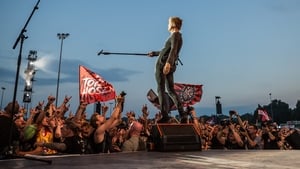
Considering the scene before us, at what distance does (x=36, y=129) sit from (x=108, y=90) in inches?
226

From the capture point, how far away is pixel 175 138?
5535 millimetres

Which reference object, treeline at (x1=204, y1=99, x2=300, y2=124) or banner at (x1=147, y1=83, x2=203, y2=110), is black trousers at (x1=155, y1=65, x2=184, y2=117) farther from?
treeline at (x1=204, y1=99, x2=300, y2=124)

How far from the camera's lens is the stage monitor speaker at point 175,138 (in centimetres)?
544

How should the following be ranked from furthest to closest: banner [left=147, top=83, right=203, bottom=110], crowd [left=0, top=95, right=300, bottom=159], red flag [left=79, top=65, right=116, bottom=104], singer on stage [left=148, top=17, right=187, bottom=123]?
1. banner [left=147, top=83, right=203, bottom=110]
2. red flag [left=79, top=65, right=116, bottom=104]
3. singer on stage [left=148, top=17, right=187, bottom=123]
4. crowd [left=0, top=95, right=300, bottom=159]

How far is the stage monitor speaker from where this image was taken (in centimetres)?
544

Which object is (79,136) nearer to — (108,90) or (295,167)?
(295,167)

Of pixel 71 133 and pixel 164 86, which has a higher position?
pixel 164 86

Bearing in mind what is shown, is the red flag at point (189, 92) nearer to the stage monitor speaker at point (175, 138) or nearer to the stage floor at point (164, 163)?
the stage monitor speaker at point (175, 138)

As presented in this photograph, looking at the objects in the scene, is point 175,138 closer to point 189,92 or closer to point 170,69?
point 170,69

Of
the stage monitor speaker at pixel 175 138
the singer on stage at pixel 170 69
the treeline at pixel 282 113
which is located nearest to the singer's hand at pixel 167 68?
the singer on stage at pixel 170 69

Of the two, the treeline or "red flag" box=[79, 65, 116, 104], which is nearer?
"red flag" box=[79, 65, 116, 104]

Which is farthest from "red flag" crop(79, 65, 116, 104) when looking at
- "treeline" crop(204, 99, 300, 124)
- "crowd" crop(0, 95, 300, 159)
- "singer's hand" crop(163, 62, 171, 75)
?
"treeline" crop(204, 99, 300, 124)

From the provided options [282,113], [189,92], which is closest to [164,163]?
[189,92]

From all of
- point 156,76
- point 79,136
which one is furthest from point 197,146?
point 79,136
